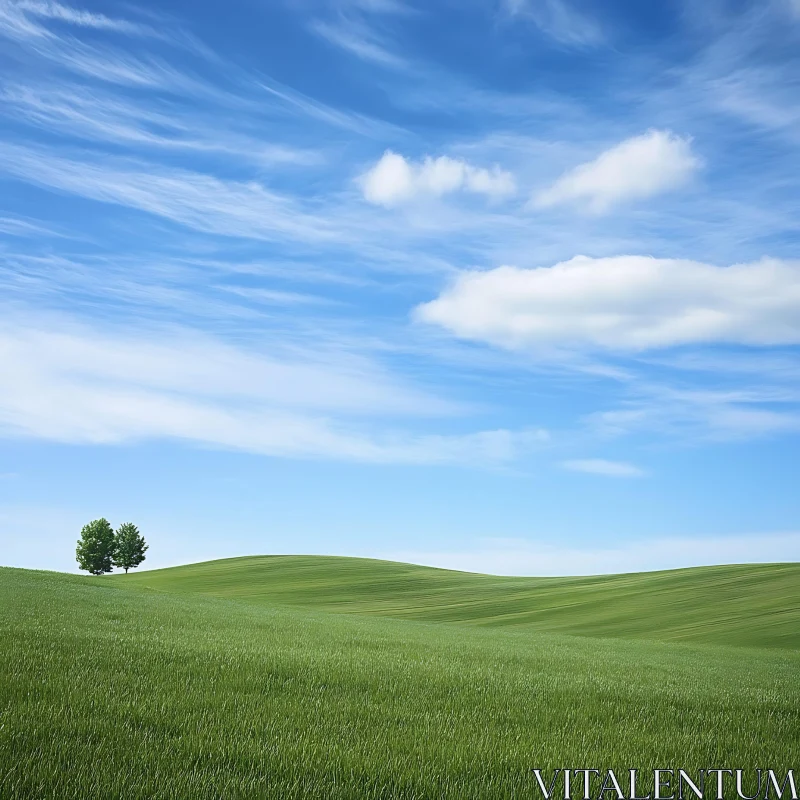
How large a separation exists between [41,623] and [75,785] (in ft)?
38.7

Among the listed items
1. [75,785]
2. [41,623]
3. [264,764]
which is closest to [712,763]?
[264,764]

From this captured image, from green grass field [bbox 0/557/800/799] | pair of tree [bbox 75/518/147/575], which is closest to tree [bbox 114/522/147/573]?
pair of tree [bbox 75/518/147/575]

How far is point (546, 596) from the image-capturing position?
63.0 metres

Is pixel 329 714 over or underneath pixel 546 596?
over

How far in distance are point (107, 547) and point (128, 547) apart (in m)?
3.19

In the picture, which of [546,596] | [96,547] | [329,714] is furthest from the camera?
[96,547]

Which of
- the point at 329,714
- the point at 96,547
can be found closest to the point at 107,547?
the point at 96,547

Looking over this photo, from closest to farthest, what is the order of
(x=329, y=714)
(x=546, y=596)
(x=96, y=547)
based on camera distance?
(x=329, y=714)
(x=546, y=596)
(x=96, y=547)

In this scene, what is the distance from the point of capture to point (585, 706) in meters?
9.95

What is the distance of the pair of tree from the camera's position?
3839 inches

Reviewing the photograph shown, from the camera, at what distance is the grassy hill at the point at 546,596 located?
43.4 m

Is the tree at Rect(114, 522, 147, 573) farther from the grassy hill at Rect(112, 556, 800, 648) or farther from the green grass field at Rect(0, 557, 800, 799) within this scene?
the green grass field at Rect(0, 557, 800, 799)

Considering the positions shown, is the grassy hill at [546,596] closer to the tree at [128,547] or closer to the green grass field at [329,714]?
the tree at [128,547]

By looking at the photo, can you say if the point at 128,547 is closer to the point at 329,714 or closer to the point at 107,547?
the point at 107,547
